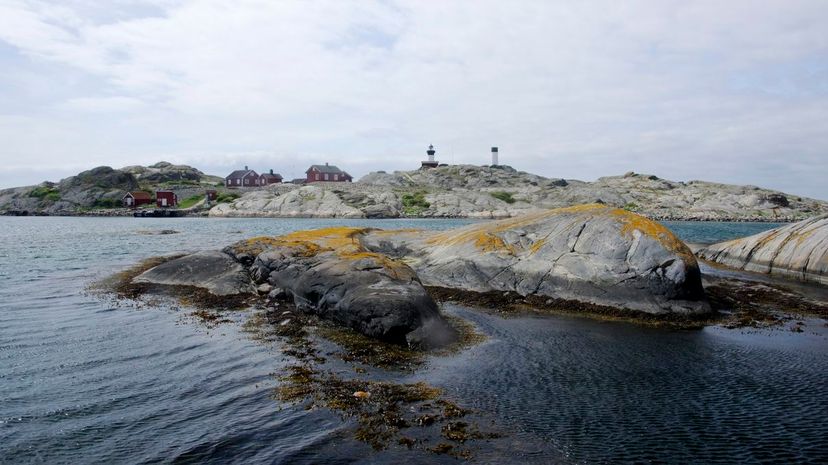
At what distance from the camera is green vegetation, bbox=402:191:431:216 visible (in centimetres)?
12495

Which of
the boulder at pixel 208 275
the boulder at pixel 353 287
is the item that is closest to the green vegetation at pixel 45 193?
the boulder at pixel 208 275

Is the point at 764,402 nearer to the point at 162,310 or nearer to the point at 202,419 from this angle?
the point at 202,419

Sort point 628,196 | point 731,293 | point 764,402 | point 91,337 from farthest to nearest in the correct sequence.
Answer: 1. point 628,196
2. point 731,293
3. point 91,337
4. point 764,402

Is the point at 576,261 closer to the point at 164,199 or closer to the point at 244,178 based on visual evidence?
the point at 164,199

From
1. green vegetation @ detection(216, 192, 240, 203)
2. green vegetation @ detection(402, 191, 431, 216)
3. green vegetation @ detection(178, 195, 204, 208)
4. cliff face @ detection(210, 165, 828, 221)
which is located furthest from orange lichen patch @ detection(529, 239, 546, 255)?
green vegetation @ detection(178, 195, 204, 208)

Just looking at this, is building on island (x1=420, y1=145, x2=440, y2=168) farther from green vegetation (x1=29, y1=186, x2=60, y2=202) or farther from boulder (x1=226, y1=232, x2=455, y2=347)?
boulder (x1=226, y1=232, x2=455, y2=347)

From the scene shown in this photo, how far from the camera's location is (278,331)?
17.7 meters

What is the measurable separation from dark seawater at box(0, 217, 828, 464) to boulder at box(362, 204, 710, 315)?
2.55 metres

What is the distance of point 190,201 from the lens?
14712 centimetres

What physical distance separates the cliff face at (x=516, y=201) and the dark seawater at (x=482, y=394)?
101 m

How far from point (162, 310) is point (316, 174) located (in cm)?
15323

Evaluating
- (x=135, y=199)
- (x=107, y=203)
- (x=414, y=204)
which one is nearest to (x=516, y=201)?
(x=414, y=204)

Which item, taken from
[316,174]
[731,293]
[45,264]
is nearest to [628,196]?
[316,174]

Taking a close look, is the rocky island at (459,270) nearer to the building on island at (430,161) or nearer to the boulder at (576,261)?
the boulder at (576,261)
